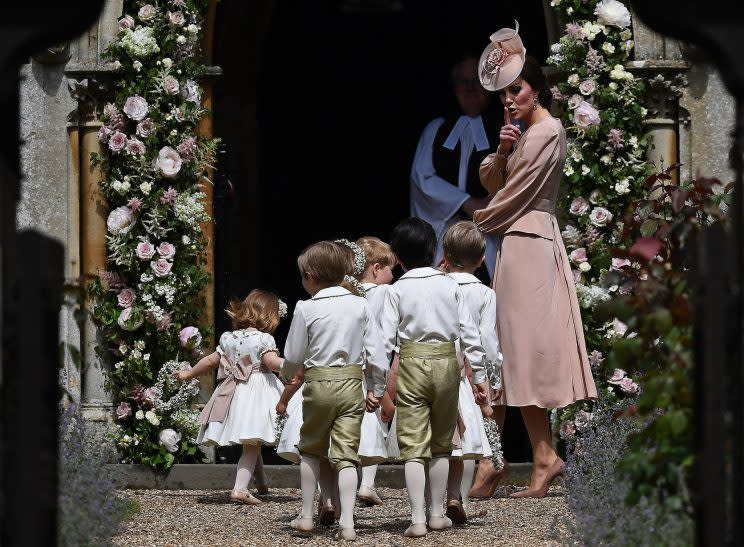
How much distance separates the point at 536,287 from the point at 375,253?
860 mm

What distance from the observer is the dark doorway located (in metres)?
10.8

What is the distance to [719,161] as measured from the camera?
28.3 ft

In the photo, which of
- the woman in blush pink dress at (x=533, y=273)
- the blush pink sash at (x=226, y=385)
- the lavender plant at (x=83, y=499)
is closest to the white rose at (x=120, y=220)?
the blush pink sash at (x=226, y=385)

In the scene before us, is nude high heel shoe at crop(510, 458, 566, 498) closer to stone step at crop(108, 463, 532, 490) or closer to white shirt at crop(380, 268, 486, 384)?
stone step at crop(108, 463, 532, 490)

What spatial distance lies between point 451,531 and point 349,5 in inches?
224

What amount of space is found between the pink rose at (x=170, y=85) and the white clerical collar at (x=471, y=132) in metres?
1.82

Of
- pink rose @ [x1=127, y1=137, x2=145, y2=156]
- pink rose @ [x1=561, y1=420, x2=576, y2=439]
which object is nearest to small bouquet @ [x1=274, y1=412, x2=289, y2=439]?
pink rose @ [x1=561, y1=420, x2=576, y2=439]

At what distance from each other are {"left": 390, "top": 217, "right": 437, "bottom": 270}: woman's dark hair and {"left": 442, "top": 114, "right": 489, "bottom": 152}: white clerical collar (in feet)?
10.0

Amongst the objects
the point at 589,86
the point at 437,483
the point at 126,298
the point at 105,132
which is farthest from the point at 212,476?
the point at 589,86

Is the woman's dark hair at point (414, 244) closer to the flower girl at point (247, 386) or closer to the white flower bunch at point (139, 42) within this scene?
the flower girl at point (247, 386)

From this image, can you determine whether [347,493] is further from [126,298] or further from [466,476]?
[126,298]

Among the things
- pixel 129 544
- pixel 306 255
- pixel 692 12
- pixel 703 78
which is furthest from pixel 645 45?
pixel 692 12

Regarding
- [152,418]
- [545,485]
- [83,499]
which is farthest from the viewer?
[152,418]

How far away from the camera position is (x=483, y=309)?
686 centimetres
